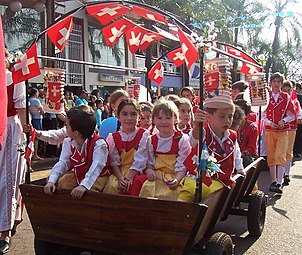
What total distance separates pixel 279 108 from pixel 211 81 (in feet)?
13.3

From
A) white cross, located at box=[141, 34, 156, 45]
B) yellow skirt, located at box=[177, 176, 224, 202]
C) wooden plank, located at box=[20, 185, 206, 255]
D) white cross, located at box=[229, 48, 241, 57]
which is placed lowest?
wooden plank, located at box=[20, 185, 206, 255]

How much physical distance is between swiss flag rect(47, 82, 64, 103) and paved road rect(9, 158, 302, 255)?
4.94 feet

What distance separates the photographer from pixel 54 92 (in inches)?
173

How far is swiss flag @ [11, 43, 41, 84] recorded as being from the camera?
3.93 m

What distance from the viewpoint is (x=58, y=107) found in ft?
14.5

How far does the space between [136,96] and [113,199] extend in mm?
3759

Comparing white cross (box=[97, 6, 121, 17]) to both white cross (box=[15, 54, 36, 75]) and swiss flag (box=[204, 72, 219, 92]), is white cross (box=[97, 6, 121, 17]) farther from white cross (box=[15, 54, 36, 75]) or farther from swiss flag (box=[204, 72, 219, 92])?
swiss flag (box=[204, 72, 219, 92])

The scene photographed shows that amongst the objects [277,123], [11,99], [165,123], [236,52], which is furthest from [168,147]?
[277,123]

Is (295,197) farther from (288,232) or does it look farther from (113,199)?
(113,199)

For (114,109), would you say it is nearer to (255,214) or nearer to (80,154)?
(80,154)

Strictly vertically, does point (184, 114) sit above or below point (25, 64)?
below

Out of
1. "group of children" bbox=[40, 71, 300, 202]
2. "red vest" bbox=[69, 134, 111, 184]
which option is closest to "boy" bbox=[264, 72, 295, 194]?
"group of children" bbox=[40, 71, 300, 202]

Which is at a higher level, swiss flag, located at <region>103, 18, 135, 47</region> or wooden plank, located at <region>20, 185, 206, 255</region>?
swiss flag, located at <region>103, 18, 135, 47</region>

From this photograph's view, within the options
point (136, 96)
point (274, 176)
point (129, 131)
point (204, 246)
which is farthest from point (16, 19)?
point (204, 246)
